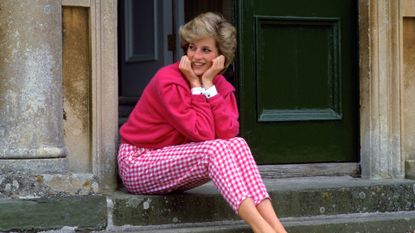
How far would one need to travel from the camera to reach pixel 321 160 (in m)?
5.04

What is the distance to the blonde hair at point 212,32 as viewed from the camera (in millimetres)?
4109

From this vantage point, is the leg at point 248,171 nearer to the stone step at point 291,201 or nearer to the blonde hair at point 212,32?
the stone step at point 291,201

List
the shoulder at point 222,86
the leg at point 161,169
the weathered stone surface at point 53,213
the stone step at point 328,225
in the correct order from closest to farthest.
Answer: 1. the weathered stone surface at point 53,213
2. the leg at point 161,169
3. the stone step at point 328,225
4. the shoulder at point 222,86

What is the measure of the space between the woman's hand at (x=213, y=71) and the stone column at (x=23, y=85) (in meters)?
0.79

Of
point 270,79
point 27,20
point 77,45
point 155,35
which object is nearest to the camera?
point 27,20

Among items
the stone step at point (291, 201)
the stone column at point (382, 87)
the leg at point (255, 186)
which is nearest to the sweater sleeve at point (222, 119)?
the leg at point (255, 186)

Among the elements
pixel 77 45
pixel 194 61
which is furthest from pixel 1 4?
pixel 194 61

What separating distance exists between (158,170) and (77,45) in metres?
0.79

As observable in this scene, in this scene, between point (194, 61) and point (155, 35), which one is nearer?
point (194, 61)

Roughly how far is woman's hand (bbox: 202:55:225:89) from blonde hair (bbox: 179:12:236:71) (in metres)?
0.07

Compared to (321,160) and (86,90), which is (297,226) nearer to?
(321,160)

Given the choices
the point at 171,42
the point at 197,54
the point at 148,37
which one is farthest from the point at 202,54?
the point at 148,37

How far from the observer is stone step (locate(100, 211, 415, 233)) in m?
4.01

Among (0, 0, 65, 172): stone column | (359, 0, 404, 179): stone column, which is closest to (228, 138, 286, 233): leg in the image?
(0, 0, 65, 172): stone column
